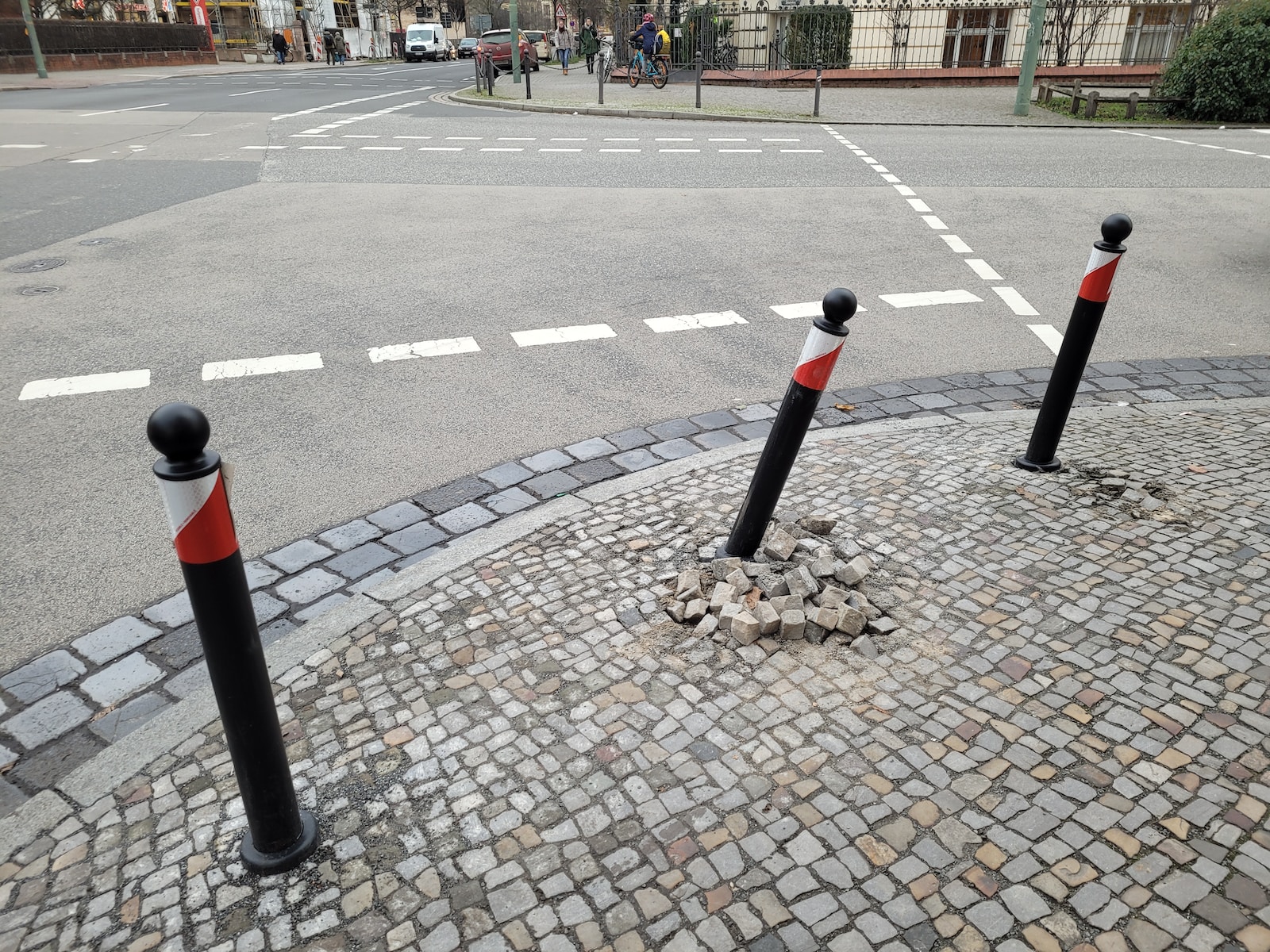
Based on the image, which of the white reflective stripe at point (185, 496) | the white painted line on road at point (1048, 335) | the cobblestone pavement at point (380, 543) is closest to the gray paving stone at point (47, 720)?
the cobblestone pavement at point (380, 543)

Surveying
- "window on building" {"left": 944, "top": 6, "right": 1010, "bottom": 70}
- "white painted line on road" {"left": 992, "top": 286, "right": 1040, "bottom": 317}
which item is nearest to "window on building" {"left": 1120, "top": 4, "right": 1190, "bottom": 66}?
"window on building" {"left": 944, "top": 6, "right": 1010, "bottom": 70}

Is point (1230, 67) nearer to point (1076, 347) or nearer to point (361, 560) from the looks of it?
point (1076, 347)

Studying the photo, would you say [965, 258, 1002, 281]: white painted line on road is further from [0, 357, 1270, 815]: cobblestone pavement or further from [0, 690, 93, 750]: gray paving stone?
[0, 690, 93, 750]: gray paving stone

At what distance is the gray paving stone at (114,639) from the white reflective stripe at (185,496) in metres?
1.84

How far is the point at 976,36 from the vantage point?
30.4 meters

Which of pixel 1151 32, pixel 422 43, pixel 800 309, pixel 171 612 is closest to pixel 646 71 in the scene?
pixel 1151 32

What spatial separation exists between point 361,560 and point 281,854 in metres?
1.83

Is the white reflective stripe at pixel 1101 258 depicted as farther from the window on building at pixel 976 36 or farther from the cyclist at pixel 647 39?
the window on building at pixel 976 36

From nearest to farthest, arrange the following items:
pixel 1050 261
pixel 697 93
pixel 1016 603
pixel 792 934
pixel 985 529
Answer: pixel 792 934
pixel 1016 603
pixel 985 529
pixel 1050 261
pixel 697 93

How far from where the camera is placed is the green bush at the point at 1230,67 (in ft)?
63.3

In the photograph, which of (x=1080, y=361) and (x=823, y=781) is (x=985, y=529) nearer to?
(x=1080, y=361)

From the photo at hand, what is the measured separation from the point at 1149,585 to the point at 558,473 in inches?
111

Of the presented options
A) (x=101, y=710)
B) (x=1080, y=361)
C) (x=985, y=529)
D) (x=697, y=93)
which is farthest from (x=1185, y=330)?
(x=697, y=93)

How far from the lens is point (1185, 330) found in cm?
738
